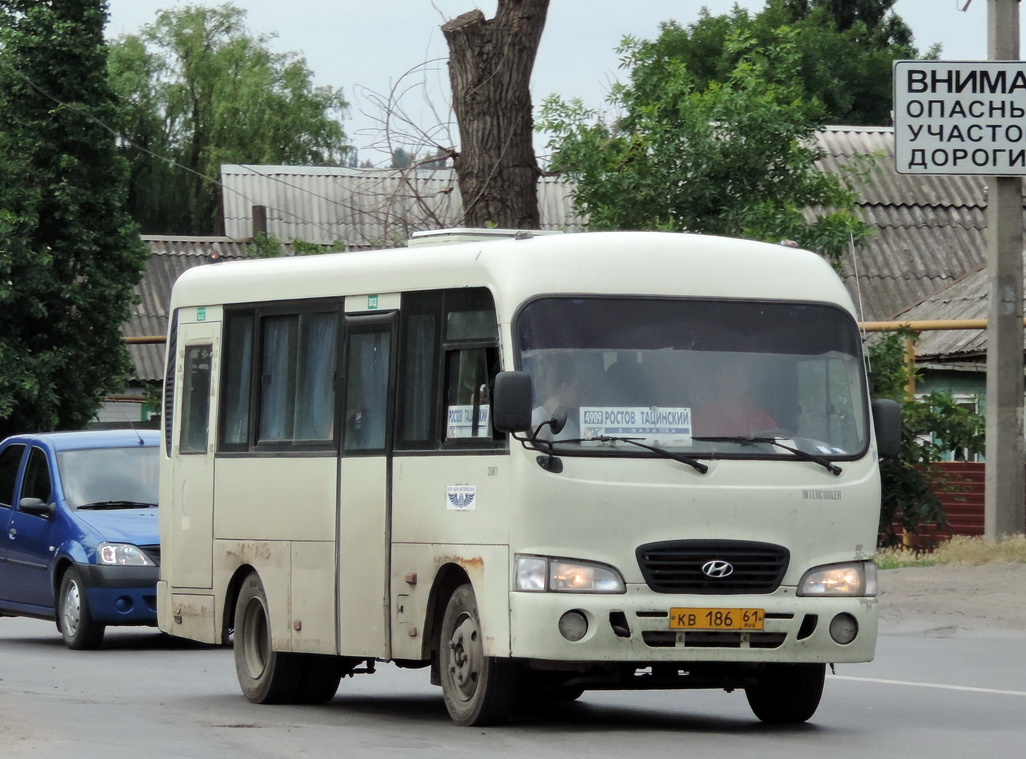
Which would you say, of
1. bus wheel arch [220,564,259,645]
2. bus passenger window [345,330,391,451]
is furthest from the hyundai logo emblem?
bus wheel arch [220,564,259,645]

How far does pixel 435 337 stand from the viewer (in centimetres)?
1203

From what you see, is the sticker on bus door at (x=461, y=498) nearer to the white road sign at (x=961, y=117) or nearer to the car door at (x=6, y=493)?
the car door at (x=6, y=493)

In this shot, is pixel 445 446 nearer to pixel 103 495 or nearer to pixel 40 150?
pixel 103 495

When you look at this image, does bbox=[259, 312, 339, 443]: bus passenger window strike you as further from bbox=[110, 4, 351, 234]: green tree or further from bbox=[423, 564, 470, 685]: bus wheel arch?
bbox=[110, 4, 351, 234]: green tree

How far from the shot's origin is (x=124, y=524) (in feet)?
59.8

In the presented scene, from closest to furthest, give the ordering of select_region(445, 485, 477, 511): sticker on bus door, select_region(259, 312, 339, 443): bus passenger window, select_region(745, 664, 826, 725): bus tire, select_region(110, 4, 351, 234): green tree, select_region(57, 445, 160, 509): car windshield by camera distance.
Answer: select_region(445, 485, 477, 511): sticker on bus door
select_region(745, 664, 826, 725): bus tire
select_region(259, 312, 339, 443): bus passenger window
select_region(57, 445, 160, 509): car windshield
select_region(110, 4, 351, 234): green tree

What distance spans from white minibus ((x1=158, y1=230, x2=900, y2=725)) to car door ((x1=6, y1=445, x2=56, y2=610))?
611 cm

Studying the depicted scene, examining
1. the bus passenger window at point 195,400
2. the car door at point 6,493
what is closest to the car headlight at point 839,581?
the bus passenger window at point 195,400

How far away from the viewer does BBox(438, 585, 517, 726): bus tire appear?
440 inches

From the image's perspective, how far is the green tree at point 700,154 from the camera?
2433 cm

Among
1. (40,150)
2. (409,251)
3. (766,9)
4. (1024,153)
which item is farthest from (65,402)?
(766,9)

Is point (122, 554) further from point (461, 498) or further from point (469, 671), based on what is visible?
point (469, 671)

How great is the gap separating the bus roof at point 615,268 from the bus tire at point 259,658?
2.17 m

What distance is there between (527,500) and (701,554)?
90cm
